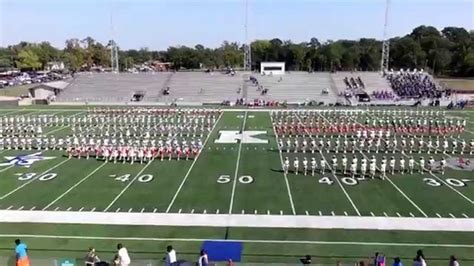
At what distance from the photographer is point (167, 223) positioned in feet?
52.3

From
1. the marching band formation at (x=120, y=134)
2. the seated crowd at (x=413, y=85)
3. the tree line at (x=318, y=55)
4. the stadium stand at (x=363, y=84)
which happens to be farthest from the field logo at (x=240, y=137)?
the tree line at (x=318, y=55)

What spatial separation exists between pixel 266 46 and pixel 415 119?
98.9 metres

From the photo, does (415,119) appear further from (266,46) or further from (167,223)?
(266,46)

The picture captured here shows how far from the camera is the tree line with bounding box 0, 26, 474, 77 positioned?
334 ft

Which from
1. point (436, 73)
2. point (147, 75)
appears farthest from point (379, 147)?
point (436, 73)

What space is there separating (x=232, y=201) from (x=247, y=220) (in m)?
2.13

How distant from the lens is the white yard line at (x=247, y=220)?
1570 centimetres

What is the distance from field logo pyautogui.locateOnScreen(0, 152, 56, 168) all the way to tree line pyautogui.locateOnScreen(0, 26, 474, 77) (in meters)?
83.0

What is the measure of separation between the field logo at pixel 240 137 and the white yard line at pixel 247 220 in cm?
1385

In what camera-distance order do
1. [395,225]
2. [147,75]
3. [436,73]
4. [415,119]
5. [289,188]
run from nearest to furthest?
[395,225]
[289,188]
[415,119]
[147,75]
[436,73]

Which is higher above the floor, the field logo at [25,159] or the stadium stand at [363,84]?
the stadium stand at [363,84]

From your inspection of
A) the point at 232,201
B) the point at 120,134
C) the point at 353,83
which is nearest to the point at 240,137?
the point at 120,134

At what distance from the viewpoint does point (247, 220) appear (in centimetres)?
1617

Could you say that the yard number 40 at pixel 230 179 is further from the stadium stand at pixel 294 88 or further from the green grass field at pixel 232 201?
the stadium stand at pixel 294 88
